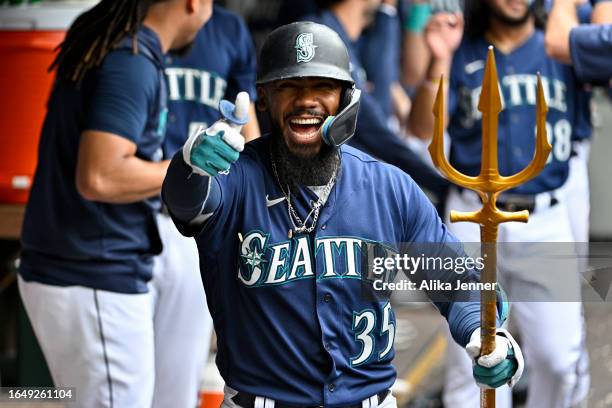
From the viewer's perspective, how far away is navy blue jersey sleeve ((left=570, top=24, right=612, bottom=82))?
16.1 feet

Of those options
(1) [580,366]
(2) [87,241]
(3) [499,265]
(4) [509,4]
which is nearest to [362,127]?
(4) [509,4]

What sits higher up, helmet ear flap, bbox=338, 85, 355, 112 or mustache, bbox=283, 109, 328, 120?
helmet ear flap, bbox=338, 85, 355, 112

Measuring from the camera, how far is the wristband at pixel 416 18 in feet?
26.9

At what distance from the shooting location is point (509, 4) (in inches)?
216

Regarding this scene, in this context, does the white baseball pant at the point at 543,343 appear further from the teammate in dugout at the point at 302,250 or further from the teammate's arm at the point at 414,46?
the teammate's arm at the point at 414,46

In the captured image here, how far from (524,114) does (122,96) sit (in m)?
2.04

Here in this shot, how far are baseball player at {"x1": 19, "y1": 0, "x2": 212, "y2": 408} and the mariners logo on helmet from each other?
87 centimetres

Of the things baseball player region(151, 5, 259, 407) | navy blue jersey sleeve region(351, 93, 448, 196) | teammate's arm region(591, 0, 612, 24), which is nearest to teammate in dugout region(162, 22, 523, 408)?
baseball player region(151, 5, 259, 407)

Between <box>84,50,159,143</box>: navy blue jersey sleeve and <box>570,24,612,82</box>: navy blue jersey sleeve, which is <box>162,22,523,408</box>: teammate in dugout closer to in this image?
<box>84,50,159,143</box>: navy blue jersey sleeve

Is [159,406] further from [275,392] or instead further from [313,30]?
[313,30]

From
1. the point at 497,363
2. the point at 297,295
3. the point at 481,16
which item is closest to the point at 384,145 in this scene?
the point at 481,16

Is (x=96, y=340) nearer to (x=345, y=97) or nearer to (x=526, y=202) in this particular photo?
(x=345, y=97)

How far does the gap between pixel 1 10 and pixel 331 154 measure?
2.62 m

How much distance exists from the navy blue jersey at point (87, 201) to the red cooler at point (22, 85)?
4.07ft
